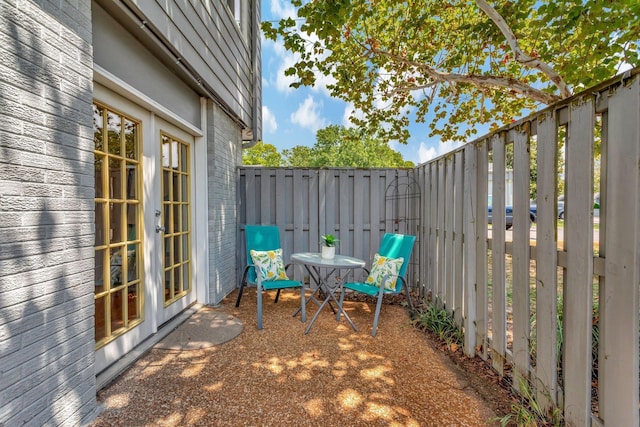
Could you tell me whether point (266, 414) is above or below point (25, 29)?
below

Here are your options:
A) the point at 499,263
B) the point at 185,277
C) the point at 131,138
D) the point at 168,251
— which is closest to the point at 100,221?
the point at 131,138

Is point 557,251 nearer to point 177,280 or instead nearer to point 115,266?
point 115,266

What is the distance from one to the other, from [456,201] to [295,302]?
92.0 inches

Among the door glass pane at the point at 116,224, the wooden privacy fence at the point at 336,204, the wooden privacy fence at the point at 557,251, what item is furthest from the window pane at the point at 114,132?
the wooden privacy fence at the point at 557,251

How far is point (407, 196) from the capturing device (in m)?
4.51

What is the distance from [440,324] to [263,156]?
23.0 m

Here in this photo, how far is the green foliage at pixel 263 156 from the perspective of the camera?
22531 millimetres

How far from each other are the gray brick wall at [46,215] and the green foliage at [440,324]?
8.88ft

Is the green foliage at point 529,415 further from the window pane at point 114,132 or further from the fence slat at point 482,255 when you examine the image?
the window pane at point 114,132

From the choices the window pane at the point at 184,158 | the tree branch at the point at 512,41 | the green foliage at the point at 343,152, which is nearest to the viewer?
the tree branch at the point at 512,41

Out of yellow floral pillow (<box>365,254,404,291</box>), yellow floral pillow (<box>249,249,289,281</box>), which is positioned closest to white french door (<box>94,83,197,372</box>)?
yellow floral pillow (<box>249,249,289,281</box>)

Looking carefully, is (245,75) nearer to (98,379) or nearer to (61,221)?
(61,221)

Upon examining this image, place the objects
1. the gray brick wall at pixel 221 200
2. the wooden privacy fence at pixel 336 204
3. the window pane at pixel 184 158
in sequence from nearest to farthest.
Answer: the window pane at pixel 184 158 → the gray brick wall at pixel 221 200 → the wooden privacy fence at pixel 336 204

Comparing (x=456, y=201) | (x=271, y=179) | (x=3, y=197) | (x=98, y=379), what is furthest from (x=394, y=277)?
(x=3, y=197)
